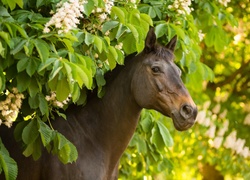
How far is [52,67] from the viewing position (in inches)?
237

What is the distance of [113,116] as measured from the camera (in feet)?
23.4

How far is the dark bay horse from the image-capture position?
6789 millimetres

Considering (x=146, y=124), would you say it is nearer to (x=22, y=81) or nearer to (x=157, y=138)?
(x=157, y=138)

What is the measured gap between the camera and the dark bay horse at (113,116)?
6.79m

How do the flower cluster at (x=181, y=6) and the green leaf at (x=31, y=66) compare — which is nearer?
the green leaf at (x=31, y=66)

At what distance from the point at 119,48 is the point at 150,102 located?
0.57 metres

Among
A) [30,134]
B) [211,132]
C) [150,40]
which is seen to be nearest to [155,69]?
[150,40]

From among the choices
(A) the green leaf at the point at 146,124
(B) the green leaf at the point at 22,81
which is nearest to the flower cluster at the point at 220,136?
(A) the green leaf at the point at 146,124

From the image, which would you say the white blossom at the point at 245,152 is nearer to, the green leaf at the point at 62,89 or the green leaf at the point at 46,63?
the green leaf at the point at 62,89

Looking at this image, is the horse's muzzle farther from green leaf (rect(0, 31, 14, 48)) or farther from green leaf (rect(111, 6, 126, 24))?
green leaf (rect(0, 31, 14, 48))

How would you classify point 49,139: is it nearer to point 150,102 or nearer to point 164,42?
point 150,102

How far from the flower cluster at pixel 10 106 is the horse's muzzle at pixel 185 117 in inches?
44.1

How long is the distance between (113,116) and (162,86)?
21.5 inches

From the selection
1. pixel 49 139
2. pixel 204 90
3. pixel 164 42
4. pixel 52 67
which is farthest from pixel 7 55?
pixel 204 90
